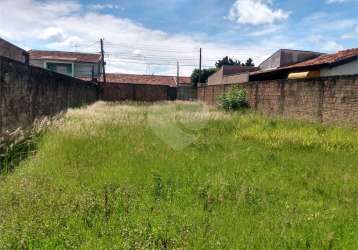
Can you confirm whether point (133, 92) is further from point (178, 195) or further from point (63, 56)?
point (178, 195)

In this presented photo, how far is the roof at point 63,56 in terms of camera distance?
33.8 m

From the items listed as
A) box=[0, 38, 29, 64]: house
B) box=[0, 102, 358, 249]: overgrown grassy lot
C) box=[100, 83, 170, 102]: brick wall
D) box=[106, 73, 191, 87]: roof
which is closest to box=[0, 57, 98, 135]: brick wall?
box=[0, 102, 358, 249]: overgrown grassy lot

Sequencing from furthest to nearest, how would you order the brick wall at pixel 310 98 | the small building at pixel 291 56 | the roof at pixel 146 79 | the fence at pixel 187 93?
the roof at pixel 146 79, the fence at pixel 187 93, the small building at pixel 291 56, the brick wall at pixel 310 98

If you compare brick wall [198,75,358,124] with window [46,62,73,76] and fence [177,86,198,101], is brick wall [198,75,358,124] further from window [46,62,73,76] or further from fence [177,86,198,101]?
window [46,62,73,76]

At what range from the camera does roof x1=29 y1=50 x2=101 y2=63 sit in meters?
33.8

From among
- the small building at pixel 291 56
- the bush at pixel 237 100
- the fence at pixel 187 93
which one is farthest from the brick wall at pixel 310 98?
the fence at pixel 187 93

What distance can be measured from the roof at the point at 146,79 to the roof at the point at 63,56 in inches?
119

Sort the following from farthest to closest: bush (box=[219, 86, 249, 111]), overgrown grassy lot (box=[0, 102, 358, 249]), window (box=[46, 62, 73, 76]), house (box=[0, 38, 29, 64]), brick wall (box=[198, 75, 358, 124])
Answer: window (box=[46, 62, 73, 76])
bush (box=[219, 86, 249, 111])
house (box=[0, 38, 29, 64])
brick wall (box=[198, 75, 358, 124])
overgrown grassy lot (box=[0, 102, 358, 249])

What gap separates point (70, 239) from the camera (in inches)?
97.8

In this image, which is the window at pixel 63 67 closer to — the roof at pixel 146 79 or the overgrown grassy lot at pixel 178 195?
the roof at pixel 146 79

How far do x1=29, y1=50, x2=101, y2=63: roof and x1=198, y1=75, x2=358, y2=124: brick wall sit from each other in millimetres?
26453

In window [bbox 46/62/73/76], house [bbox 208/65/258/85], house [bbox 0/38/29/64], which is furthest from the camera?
window [bbox 46/62/73/76]

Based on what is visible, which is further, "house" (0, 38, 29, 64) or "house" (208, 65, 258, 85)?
"house" (208, 65, 258, 85)

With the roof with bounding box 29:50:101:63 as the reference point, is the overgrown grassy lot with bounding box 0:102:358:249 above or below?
below
